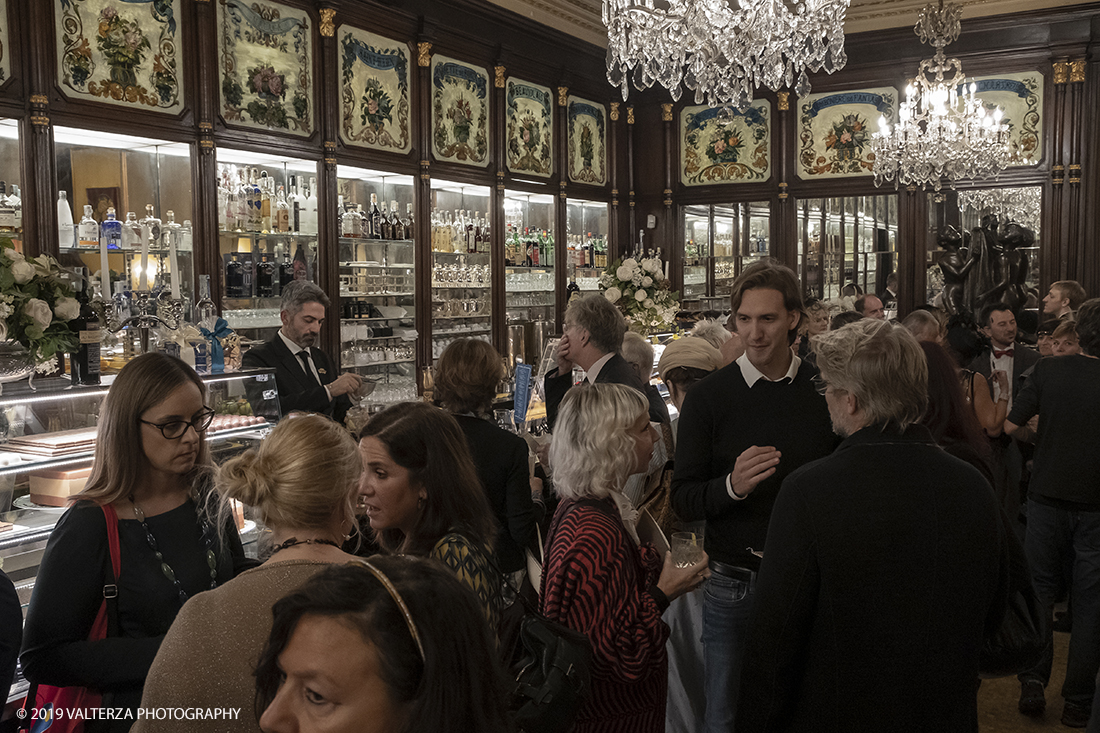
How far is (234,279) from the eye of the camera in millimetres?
5840

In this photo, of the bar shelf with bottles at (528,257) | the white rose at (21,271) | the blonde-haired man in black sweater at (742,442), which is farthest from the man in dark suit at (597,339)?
the bar shelf with bottles at (528,257)

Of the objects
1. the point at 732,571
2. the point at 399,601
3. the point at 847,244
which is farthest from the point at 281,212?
the point at 847,244

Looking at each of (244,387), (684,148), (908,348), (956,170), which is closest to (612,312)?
(244,387)

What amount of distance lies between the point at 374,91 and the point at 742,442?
5254mm

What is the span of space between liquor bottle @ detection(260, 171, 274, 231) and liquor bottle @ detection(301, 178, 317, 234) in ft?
0.98

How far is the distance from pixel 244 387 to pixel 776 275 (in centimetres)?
215

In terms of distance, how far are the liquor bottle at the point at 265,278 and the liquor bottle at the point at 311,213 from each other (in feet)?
1.39

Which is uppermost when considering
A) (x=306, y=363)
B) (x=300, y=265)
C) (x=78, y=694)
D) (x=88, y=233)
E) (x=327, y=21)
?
(x=327, y=21)

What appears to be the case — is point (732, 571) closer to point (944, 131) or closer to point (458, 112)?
point (944, 131)

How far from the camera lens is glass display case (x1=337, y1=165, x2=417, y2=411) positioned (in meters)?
6.75

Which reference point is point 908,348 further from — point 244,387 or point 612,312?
point 244,387

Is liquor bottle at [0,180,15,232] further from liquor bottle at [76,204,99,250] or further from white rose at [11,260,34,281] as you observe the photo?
white rose at [11,260,34,281]

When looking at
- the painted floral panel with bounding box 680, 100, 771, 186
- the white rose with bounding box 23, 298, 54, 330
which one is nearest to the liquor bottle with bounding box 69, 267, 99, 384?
the white rose with bounding box 23, 298, 54, 330

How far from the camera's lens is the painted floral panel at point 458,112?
24.1 feet
